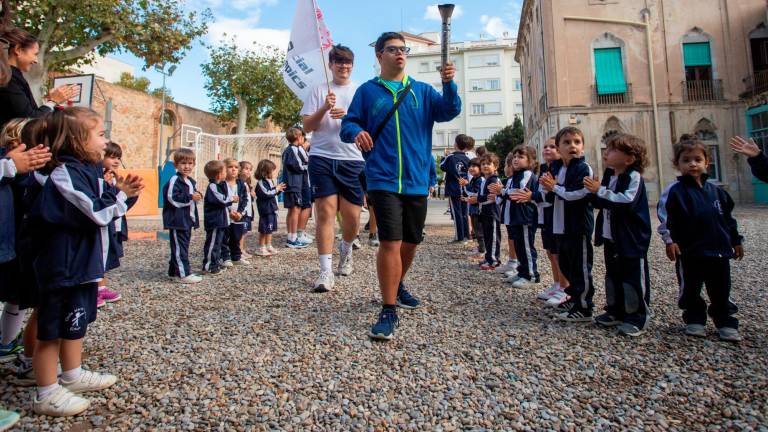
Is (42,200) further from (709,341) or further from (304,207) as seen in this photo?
(304,207)

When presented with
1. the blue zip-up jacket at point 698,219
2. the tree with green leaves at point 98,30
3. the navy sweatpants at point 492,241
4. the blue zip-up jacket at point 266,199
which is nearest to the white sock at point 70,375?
the blue zip-up jacket at point 698,219

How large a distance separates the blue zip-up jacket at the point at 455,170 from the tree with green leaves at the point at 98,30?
10.1 metres

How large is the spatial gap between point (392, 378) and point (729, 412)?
143 centimetres

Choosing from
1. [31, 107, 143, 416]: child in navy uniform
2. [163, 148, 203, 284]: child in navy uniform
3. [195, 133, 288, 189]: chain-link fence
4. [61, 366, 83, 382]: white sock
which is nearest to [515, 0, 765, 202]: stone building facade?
[195, 133, 288, 189]: chain-link fence

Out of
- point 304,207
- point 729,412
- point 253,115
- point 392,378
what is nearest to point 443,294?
point 392,378

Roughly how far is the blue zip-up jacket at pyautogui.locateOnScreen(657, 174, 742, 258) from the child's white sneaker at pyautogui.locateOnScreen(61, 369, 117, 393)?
3.48 m

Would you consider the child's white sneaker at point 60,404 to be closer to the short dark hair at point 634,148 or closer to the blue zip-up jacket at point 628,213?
the blue zip-up jacket at point 628,213

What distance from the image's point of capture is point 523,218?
4539 mm

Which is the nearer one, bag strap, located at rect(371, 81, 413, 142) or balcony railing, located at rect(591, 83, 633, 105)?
bag strap, located at rect(371, 81, 413, 142)

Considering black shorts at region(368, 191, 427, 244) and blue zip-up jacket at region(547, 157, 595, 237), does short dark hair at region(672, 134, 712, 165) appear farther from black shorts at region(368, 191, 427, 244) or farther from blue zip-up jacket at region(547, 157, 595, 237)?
black shorts at region(368, 191, 427, 244)

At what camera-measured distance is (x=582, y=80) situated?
20.4 metres

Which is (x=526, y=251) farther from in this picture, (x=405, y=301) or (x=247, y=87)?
(x=247, y=87)

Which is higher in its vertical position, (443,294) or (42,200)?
(42,200)

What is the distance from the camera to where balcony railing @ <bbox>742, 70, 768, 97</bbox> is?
1866cm
